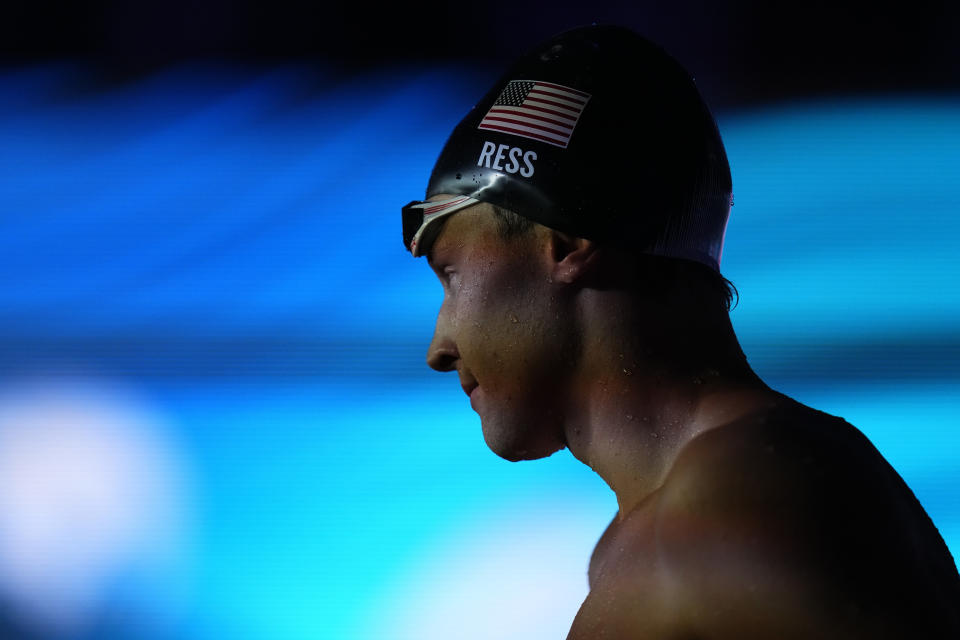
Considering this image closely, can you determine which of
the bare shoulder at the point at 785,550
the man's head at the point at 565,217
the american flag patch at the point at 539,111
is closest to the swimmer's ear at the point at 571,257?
the man's head at the point at 565,217

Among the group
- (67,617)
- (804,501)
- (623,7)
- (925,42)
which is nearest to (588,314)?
(804,501)

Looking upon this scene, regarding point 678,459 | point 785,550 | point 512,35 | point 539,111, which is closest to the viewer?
point 785,550

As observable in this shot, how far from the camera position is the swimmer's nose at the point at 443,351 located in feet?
3.90

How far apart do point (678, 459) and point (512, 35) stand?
1958mm

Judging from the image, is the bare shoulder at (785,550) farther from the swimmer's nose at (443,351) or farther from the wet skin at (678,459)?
the swimmer's nose at (443,351)

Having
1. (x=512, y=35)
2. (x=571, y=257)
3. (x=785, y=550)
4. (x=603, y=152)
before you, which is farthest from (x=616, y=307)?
(x=512, y=35)

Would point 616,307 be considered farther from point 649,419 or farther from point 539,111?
point 539,111

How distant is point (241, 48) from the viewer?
110 inches

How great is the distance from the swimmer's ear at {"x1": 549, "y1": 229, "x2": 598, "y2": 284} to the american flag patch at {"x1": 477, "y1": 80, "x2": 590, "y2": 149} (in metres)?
0.11

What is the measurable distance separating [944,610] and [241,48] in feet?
8.09

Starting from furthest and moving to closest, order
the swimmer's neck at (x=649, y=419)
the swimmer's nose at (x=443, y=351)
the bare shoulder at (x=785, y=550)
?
the swimmer's nose at (x=443, y=351) → the swimmer's neck at (x=649, y=419) → the bare shoulder at (x=785, y=550)

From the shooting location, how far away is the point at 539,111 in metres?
1.13

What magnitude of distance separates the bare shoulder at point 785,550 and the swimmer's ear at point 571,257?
0.24 metres

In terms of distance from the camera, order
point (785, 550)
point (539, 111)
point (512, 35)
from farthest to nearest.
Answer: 1. point (512, 35)
2. point (539, 111)
3. point (785, 550)
